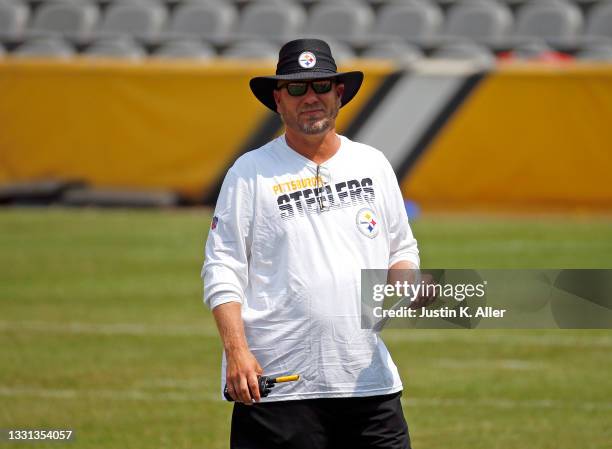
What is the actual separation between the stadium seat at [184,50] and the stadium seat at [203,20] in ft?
2.90

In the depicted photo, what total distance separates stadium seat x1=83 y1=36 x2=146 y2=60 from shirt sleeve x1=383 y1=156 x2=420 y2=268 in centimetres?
2079

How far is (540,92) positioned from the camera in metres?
20.0

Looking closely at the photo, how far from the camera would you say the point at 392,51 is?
24.8 meters

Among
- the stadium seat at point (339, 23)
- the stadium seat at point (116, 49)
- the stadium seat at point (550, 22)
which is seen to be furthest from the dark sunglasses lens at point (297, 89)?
the stadium seat at point (339, 23)

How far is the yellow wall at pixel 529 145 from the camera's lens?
19.8 metres

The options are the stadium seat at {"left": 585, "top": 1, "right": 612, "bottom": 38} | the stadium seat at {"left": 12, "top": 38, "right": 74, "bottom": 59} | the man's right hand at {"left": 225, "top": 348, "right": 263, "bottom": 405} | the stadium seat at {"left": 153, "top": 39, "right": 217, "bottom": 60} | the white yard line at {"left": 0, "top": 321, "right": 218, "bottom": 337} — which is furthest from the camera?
the stadium seat at {"left": 12, "top": 38, "right": 74, "bottom": 59}

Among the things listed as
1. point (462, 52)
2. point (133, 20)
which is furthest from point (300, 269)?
point (133, 20)

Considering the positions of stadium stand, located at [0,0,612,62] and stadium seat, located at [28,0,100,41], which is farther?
stadium seat, located at [28,0,100,41]

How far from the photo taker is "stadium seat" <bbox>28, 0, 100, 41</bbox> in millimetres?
28234

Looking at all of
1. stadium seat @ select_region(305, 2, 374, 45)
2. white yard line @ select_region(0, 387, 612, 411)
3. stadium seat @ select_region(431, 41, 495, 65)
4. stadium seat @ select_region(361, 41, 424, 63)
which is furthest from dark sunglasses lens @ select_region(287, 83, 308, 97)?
stadium seat @ select_region(305, 2, 374, 45)

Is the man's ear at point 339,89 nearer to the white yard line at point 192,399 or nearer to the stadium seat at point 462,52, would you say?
the white yard line at point 192,399

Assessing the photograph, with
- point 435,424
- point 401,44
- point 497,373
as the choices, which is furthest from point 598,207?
point 435,424

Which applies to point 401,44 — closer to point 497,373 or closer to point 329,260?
point 497,373

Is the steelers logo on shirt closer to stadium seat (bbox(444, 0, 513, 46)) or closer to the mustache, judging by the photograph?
the mustache
